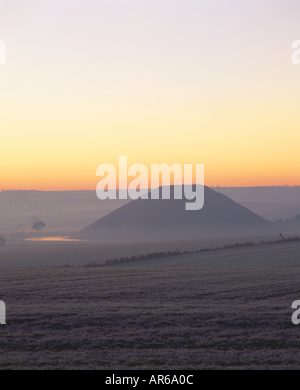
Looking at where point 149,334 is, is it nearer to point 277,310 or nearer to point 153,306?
point 153,306

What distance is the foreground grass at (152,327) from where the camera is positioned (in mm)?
11055

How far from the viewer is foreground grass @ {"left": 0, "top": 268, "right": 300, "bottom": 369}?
36.3 ft

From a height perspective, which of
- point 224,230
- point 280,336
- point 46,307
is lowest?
point 280,336

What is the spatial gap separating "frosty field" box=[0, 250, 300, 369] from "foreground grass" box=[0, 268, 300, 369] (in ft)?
0.09

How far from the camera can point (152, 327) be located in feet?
46.4

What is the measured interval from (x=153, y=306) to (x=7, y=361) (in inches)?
301

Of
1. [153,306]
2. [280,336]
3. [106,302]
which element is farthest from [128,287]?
[280,336]

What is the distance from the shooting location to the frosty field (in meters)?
11.1

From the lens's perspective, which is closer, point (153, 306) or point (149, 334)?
point (149, 334)

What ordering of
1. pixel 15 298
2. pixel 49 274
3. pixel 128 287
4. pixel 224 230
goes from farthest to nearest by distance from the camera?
pixel 224 230, pixel 49 274, pixel 128 287, pixel 15 298

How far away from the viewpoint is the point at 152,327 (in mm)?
14148

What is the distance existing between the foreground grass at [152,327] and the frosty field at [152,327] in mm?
27

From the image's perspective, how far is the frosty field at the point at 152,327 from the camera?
11.1m
